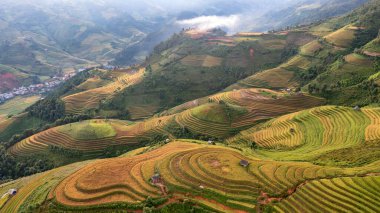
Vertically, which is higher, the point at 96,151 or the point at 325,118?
the point at 325,118

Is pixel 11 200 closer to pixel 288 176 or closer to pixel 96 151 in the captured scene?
pixel 96 151

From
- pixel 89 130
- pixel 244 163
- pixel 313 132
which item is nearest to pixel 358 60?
pixel 313 132

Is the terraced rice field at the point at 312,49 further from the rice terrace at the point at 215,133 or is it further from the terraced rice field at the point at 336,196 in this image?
the terraced rice field at the point at 336,196

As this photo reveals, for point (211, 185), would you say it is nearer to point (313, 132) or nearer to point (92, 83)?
point (313, 132)

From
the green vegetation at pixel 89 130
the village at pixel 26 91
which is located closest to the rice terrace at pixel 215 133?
the green vegetation at pixel 89 130

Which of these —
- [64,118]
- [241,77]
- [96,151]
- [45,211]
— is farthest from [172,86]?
[45,211]

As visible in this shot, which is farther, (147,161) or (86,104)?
(86,104)

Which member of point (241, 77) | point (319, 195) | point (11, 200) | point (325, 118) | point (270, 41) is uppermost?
point (270, 41)
